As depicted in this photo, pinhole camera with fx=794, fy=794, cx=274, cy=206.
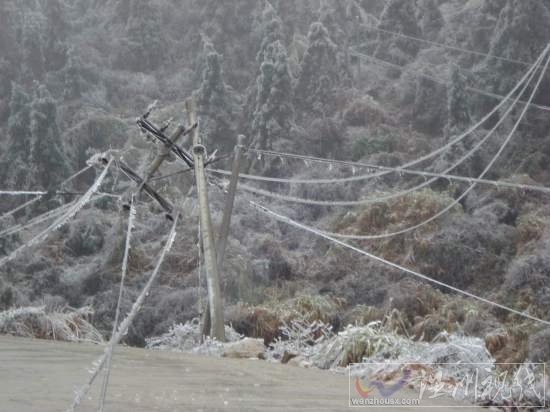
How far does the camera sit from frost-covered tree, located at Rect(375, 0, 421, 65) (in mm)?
22344

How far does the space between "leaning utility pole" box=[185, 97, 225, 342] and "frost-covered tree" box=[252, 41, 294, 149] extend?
1086 centimetres

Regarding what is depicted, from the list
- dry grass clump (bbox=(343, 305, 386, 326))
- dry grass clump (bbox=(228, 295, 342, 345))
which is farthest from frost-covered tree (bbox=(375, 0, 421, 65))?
dry grass clump (bbox=(228, 295, 342, 345))

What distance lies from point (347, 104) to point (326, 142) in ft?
5.33

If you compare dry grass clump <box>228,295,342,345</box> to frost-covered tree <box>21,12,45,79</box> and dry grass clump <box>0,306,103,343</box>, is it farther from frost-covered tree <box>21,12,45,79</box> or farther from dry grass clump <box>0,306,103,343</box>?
frost-covered tree <box>21,12,45,79</box>

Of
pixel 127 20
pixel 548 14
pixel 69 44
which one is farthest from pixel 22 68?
pixel 548 14

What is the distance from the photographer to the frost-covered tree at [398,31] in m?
22.3

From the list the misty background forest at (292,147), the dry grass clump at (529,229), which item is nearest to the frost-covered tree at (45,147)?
the misty background forest at (292,147)

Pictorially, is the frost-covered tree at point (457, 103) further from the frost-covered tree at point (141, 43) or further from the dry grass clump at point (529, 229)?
the frost-covered tree at point (141, 43)

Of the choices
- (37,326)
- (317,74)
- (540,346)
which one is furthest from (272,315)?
(317,74)

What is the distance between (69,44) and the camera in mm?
22719

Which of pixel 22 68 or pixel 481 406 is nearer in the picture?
pixel 481 406

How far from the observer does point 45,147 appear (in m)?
17.7

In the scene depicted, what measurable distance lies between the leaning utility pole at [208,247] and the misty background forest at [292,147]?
35.4 inches

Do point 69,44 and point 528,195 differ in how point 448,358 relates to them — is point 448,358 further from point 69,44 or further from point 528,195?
point 69,44
